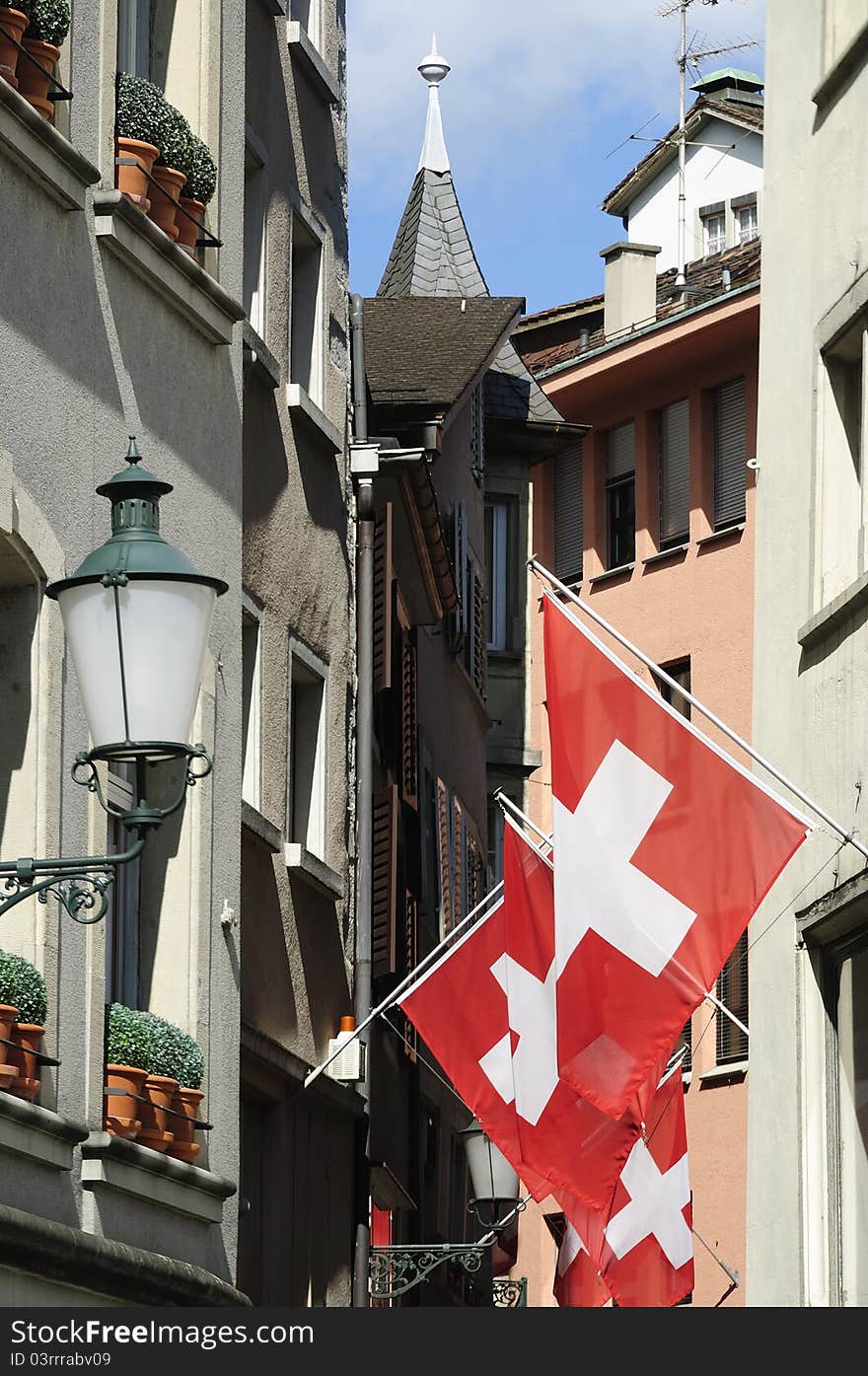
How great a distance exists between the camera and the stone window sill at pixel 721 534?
35.2 metres

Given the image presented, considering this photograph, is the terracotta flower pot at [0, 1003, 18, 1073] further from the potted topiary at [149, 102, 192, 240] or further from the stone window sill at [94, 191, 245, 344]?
the potted topiary at [149, 102, 192, 240]

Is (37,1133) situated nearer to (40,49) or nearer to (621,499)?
(40,49)

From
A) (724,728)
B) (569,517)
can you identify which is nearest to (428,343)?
(569,517)

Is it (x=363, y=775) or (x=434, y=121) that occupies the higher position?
(x=434, y=121)

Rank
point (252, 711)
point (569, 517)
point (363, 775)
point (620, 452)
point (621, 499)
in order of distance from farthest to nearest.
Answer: point (569, 517)
point (620, 452)
point (621, 499)
point (363, 775)
point (252, 711)

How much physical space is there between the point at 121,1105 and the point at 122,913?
46.5 inches

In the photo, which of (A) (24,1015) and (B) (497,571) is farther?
(B) (497,571)

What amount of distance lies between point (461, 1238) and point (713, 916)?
693 inches

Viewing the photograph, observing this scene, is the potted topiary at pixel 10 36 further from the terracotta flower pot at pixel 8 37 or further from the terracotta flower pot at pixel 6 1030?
the terracotta flower pot at pixel 6 1030

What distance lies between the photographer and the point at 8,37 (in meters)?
11.9

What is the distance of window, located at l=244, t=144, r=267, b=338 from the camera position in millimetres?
16938

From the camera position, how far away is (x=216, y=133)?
1479 centimetres

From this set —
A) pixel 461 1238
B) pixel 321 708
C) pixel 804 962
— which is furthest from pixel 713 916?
pixel 461 1238

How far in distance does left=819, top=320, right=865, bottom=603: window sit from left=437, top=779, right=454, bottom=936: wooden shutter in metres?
11.9
